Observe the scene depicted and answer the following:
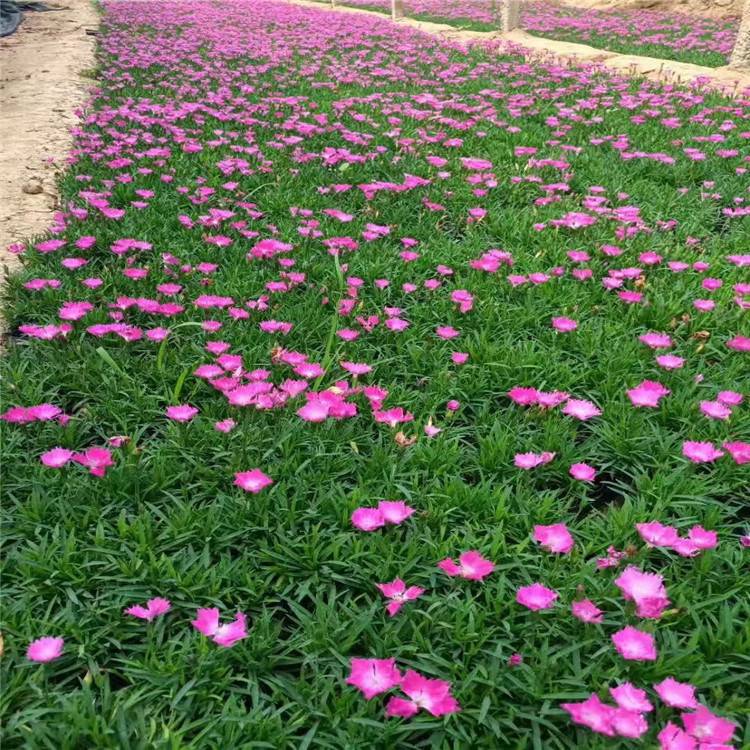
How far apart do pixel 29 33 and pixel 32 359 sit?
10911mm

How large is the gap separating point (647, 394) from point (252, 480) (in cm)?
124

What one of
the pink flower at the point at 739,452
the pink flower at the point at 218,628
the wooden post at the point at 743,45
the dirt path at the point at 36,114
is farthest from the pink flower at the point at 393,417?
the wooden post at the point at 743,45

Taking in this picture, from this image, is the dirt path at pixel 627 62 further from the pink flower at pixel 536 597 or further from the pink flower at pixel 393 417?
the pink flower at pixel 536 597

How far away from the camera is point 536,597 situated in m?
1.39

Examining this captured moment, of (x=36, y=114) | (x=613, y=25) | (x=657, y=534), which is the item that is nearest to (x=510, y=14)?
(x=613, y=25)

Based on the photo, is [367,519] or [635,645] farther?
[367,519]

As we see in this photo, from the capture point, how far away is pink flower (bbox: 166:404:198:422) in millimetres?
1939

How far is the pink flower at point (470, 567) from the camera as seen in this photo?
1.49 metres

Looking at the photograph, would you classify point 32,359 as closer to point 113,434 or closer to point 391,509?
point 113,434

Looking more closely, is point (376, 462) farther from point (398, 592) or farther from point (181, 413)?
point (181, 413)

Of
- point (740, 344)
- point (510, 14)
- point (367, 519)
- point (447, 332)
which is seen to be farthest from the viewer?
point (510, 14)

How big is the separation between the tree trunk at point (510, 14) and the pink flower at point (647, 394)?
1211cm

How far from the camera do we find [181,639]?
1.45 metres

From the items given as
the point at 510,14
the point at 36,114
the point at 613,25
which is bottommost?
the point at 36,114
